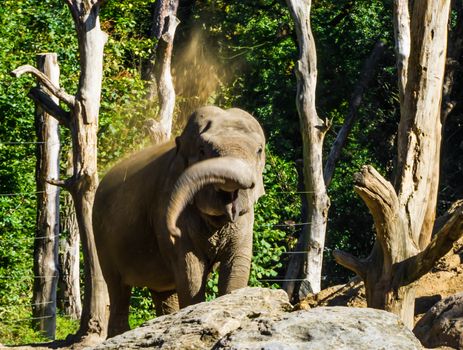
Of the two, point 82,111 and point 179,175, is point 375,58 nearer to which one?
point 82,111

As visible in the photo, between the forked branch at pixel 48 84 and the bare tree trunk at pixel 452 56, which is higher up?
the bare tree trunk at pixel 452 56

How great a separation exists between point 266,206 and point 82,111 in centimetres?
535

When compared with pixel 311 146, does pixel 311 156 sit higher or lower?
lower

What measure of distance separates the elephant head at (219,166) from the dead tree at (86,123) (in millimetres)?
2141

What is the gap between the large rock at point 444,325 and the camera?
25.6 feet

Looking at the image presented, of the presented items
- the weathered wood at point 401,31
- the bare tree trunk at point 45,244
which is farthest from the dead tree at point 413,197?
the bare tree trunk at point 45,244

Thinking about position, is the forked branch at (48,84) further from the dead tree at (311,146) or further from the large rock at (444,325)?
the dead tree at (311,146)

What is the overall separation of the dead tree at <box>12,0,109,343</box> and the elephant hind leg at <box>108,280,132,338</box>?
44cm

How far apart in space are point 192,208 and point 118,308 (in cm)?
205

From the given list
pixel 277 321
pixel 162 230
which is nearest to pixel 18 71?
pixel 162 230

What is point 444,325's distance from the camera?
7969 mm

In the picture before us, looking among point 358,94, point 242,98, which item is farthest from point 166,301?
point 242,98

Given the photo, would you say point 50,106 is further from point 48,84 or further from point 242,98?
point 242,98

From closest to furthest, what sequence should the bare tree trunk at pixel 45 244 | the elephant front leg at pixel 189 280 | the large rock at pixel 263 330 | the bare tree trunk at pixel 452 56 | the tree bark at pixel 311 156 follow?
the large rock at pixel 263 330 < the elephant front leg at pixel 189 280 < the bare tree trunk at pixel 45 244 < the tree bark at pixel 311 156 < the bare tree trunk at pixel 452 56
